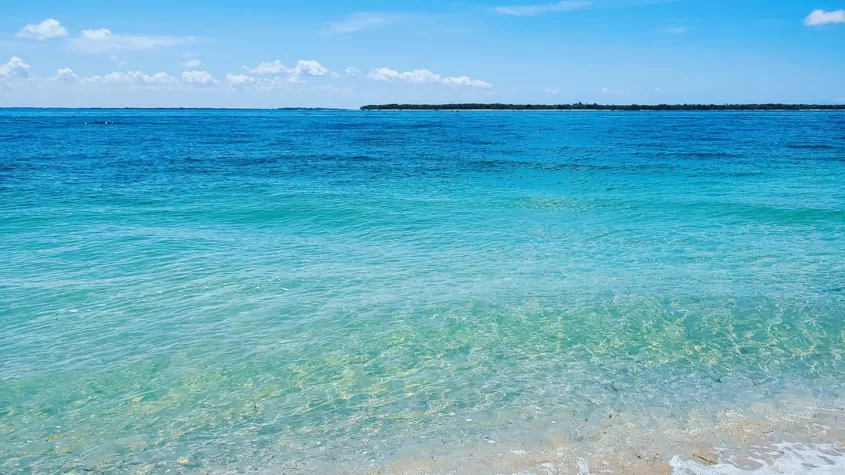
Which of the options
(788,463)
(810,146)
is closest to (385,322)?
(788,463)

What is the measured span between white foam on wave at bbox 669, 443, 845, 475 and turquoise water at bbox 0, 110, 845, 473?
3.00ft

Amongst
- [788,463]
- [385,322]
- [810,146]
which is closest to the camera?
[788,463]

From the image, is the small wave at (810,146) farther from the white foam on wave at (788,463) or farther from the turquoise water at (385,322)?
the white foam on wave at (788,463)

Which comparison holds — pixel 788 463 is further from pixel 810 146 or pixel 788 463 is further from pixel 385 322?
pixel 810 146

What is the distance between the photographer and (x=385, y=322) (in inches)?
428

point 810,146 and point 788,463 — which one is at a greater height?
point 810,146

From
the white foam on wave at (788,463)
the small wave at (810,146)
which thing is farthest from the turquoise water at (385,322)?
the small wave at (810,146)

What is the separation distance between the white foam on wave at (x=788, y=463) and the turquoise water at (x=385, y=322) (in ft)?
3.00

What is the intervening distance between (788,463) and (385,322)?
6.64m

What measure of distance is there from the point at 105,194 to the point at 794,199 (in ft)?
97.8

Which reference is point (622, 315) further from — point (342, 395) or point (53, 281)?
point (53, 281)

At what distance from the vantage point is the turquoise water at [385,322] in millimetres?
7496

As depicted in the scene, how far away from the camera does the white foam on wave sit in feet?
21.1

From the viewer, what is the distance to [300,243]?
674 inches
